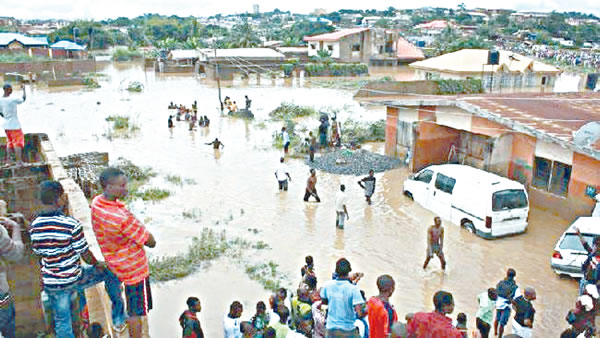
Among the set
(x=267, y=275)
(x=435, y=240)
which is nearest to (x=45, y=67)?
(x=267, y=275)

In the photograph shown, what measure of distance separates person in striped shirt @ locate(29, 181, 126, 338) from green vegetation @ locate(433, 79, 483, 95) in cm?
3184

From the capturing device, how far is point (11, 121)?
31.6 feet

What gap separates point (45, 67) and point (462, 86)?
120 ft

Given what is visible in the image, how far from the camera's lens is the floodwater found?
9.48m

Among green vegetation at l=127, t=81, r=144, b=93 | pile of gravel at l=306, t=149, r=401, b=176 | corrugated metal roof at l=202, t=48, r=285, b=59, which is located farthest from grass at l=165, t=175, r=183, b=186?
corrugated metal roof at l=202, t=48, r=285, b=59

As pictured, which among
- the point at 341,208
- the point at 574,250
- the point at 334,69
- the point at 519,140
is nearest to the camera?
the point at 574,250

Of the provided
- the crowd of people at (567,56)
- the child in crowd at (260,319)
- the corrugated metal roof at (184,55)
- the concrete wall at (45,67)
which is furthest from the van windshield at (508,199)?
the crowd of people at (567,56)

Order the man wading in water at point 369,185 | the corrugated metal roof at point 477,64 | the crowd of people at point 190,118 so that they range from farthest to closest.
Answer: the corrugated metal roof at point 477,64 < the crowd of people at point 190,118 < the man wading in water at point 369,185

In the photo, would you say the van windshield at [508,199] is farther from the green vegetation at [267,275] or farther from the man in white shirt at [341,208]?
the green vegetation at [267,275]

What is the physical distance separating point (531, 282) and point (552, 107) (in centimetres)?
862

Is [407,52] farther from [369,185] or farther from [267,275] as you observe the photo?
[267,275]

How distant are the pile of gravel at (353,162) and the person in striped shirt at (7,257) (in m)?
13.1

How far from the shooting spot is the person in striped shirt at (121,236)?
Answer: 14.3 feet

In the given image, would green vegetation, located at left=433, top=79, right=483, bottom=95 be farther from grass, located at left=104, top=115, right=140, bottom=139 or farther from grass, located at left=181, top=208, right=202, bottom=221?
grass, located at left=181, top=208, right=202, bottom=221
